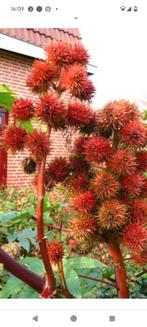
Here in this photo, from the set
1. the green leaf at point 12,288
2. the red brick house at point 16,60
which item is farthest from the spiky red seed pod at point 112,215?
the red brick house at point 16,60

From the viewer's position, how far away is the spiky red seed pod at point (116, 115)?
0.87m

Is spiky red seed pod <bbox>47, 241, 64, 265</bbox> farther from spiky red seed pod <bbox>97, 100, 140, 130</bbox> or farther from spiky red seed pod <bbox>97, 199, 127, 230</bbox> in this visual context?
spiky red seed pod <bbox>97, 100, 140, 130</bbox>

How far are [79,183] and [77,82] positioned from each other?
0.52ft

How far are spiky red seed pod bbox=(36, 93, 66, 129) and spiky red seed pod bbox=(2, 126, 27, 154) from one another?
0.05 metres

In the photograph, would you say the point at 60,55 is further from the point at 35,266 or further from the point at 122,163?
the point at 35,266

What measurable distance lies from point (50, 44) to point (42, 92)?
3.7 inches

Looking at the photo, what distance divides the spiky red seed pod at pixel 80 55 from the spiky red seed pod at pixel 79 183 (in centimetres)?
19

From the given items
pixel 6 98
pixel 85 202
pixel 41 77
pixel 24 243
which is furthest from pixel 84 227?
pixel 24 243

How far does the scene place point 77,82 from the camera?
2.83 feet

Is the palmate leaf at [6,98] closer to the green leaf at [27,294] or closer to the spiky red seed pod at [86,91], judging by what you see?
the spiky red seed pod at [86,91]

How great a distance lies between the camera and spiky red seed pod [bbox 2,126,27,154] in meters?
0.89

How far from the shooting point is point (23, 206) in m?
3.75
